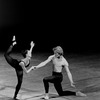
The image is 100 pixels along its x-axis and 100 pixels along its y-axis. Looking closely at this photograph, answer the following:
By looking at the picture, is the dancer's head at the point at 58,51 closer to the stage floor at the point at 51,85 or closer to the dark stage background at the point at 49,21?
the stage floor at the point at 51,85

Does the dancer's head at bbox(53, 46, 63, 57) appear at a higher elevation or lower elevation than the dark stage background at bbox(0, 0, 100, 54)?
lower

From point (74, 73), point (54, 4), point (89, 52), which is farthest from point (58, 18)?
point (74, 73)

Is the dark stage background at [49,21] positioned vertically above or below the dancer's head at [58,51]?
above

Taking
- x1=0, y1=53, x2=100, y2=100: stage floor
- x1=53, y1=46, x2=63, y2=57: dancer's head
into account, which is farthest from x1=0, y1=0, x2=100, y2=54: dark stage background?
x1=53, y1=46, x2=63, y2=57: dancer's head

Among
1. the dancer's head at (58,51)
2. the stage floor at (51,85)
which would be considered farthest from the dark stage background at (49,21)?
the dancer's head at (58,51)

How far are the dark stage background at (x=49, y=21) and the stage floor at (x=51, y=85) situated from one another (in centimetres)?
876

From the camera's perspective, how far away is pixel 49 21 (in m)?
32.9

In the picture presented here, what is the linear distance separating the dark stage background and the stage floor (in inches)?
345

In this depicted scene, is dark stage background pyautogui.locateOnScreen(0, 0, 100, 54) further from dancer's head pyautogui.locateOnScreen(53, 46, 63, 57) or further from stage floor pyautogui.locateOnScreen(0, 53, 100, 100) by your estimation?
dancer's head pyautogui.locateOnScreen(53, 46, 63, 57)

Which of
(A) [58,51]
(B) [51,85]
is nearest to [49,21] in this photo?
(B) [51,85]

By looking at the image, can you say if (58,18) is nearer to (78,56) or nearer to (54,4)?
(54,4)

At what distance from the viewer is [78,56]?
16.6m

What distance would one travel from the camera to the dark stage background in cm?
2592

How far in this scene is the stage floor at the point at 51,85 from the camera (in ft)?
31.1
